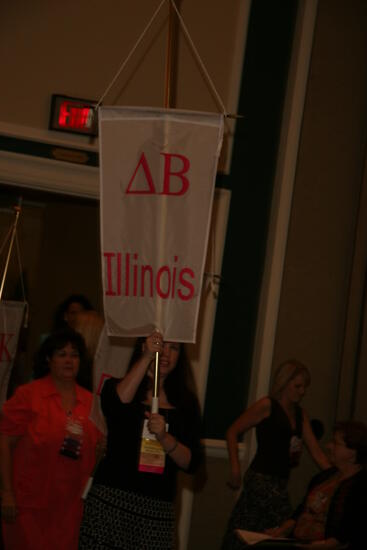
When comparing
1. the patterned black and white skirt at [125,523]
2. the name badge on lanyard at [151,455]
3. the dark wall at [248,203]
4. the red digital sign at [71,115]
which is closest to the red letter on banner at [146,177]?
the name badge on lanyard at [151,455]

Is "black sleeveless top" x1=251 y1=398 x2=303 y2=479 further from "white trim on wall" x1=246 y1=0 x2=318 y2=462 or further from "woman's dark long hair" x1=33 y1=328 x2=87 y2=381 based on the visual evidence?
"woman's dark long hair" x1=33 y1=328 x2=87 y2=381

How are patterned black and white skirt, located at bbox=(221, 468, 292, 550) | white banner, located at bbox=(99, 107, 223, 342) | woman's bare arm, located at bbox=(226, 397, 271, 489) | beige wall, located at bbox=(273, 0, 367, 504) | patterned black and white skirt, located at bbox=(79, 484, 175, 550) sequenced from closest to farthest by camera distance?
patterned black and white skirt, located at bbox=(79, 484, 175, 550) < white banner, located at bbox=(99, 107, 223, 342) < patterned black and white skirt, located at bbox=(221, 468, 292, 550) < woman's bare arm, located at bbox=(226, 397, 271, 489) < beige wall, located at bbox=(273, 0, 367, 504)

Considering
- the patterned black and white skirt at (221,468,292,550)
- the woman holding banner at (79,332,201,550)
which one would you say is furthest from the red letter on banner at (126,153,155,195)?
the patterned black and white skirt at (221,468,292,550)

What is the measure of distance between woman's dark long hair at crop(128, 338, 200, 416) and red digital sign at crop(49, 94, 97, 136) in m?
2.18

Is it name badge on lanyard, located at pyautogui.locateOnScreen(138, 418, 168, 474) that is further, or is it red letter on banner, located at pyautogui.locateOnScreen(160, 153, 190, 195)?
red letter on banner, located at pyautogui.locateOnScreen(160, 153, 190, 195)

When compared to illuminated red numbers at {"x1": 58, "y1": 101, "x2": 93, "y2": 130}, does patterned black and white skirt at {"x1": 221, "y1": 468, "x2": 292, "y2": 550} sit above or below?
below

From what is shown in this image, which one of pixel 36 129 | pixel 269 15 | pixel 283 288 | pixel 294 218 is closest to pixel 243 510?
pixel 283 288

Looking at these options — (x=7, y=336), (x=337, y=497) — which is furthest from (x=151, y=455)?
(x=7, y=336)

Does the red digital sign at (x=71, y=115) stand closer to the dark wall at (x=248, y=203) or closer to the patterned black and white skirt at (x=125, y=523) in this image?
the dark wall at (x=248, y=203)

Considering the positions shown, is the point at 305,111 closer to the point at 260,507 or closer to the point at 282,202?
the point at 282,202

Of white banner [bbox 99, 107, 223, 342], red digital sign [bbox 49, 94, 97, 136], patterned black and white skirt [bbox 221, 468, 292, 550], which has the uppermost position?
red digital sign [bbox 49, 94, 97, 136]

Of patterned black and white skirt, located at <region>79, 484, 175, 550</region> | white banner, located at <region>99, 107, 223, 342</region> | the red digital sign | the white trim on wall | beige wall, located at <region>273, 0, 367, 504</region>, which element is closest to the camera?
patterned black and white skirt, located at <region>79, 484, 175, 550</region>

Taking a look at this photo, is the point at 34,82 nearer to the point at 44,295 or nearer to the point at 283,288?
the point at 283,288

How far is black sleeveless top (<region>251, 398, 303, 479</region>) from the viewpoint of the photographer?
4250 mm
